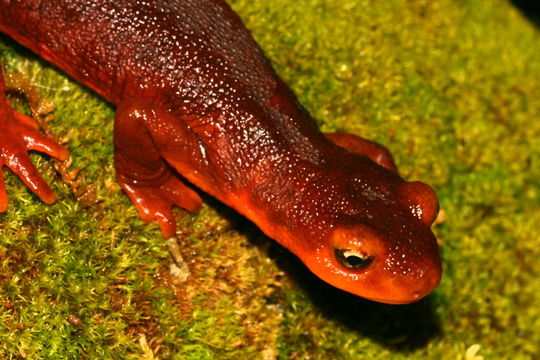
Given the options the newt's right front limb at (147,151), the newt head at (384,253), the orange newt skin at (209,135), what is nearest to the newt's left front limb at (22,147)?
the orange newt skin at (209,135)

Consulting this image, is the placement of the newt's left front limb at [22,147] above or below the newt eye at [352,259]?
below

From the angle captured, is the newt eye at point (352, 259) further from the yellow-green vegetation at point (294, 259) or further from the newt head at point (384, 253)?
the yellow-green vegetation at point (294, 259)

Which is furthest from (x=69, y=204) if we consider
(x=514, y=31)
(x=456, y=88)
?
(x=514, y=31)

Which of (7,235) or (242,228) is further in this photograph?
(242,228)

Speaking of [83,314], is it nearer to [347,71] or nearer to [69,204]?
[69,204]

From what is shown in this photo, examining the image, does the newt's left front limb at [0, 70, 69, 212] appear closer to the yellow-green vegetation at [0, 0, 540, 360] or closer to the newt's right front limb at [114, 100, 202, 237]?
the yellow-green vegetation at [0, 0, 540, 360]

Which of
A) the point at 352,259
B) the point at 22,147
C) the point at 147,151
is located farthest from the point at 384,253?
the point at 22,147

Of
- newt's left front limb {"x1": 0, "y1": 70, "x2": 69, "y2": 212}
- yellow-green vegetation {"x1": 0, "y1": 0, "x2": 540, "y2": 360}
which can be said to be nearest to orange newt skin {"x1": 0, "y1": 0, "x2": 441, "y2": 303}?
newt's left front limb {"x1": 0, "y1": 70, "x2": 69, "y2": 212}
